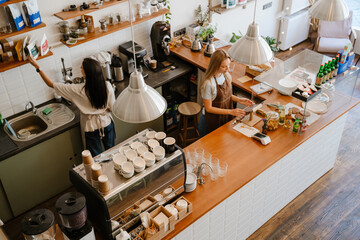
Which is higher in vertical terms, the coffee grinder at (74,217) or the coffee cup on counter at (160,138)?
the coffee cup on counter at (160,138)

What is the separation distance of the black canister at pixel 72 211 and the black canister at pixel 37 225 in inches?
3.3

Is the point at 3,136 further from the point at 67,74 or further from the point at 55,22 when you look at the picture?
the point at 55,22

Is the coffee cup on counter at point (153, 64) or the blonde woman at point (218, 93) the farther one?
the coffee cup on counter at point (153, 64)

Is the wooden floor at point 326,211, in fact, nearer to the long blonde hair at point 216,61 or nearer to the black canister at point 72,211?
the long blonde hair at point 216,61

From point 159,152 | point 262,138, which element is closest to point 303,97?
point 262,138

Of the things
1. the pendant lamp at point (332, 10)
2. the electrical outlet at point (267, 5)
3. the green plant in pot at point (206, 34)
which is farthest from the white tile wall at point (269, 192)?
the electrical outlet at point (267, 5)

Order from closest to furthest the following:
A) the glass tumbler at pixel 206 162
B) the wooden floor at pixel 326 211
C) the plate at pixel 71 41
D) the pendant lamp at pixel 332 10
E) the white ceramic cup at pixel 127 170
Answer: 1. the white ceramic cup at pixel 127 170
2. the pendant lamp at pixel 332 10
3. the glass tumbler at pixel 206 162
4. the wooden floor at pixel 326 211
5. the plate at pixel 71 41

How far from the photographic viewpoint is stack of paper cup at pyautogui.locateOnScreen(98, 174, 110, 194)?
2.69m

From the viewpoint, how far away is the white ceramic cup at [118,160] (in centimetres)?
291

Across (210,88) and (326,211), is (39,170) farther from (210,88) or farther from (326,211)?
(326,211)

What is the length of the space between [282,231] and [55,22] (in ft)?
11.3

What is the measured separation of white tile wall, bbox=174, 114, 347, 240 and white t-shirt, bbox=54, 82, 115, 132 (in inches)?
62.2

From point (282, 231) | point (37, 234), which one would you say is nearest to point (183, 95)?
point (282, 231)

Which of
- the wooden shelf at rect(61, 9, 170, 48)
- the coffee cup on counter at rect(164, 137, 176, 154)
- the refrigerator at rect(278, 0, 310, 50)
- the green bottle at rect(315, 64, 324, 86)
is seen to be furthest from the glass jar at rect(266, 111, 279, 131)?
the refrigerator at rect(278, 0, 310, 50)
